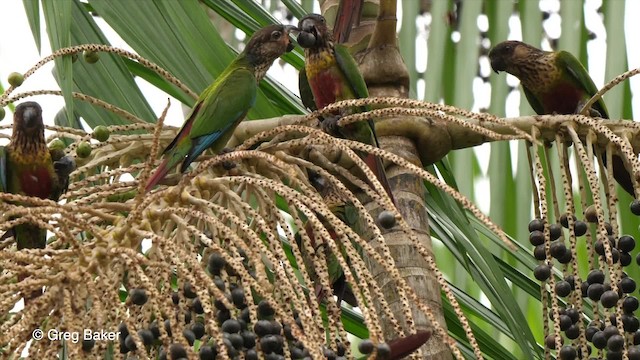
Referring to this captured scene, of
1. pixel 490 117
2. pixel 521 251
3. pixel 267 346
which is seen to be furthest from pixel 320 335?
pixel 521 251

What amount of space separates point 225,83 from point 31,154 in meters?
0.52

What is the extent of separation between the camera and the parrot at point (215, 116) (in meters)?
2.57

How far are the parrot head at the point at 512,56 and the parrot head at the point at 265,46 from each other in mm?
607

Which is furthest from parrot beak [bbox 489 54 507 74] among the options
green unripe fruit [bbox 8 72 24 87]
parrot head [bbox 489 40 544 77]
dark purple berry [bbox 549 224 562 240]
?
green unripe fruit [bbox 8 72 24 87]

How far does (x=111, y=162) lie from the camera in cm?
252

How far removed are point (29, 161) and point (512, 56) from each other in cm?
149

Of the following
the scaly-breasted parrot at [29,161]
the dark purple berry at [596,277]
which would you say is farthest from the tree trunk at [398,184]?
the scaly-breasted parrot at [29,161]

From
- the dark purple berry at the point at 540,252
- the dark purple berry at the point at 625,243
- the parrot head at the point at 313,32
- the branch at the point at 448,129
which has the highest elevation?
the parrot head at the point at 313,32

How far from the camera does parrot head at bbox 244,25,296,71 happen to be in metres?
3.12

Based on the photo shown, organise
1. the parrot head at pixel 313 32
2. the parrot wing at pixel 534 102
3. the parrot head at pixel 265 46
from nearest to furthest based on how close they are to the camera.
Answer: the parrot head at pixel 313 32 < the parrot head at pixel 265 46 < the parrot wing at pixel 534 102

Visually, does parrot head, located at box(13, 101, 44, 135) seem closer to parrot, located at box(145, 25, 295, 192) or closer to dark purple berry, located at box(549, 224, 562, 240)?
parrot, located at box(145, 25, 295, 192)

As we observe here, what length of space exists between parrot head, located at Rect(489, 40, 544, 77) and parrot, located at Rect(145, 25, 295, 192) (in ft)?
2.18

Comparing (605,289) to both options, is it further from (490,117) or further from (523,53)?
(523,53)

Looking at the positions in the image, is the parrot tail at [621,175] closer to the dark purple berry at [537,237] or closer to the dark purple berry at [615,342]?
the dark purple berry at [537,237]
